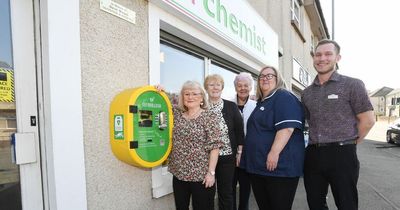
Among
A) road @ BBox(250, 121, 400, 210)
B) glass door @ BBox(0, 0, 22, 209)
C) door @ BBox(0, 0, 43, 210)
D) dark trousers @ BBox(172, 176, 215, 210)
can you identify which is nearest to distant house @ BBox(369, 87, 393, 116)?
road @ BBox(250, 121, 400, 210)

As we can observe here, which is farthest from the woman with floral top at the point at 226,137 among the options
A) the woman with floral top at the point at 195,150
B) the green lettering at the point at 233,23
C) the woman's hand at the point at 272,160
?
the green lettering at the point at 233,23

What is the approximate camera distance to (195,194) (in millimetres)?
2549

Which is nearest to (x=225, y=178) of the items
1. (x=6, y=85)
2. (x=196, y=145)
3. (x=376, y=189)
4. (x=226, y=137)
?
(x=226, y=137)

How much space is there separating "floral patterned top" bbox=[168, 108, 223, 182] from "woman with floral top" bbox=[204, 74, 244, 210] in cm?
39

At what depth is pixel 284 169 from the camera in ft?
8.34

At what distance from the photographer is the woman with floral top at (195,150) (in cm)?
249

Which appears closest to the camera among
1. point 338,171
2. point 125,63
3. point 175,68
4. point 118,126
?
point 118,126

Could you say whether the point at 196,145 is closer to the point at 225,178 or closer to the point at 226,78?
the point at 225,178

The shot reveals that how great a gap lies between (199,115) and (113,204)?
1.02 metres

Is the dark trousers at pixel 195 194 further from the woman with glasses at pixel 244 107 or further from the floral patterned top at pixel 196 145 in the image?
the woman with glasses at pixel 244 107

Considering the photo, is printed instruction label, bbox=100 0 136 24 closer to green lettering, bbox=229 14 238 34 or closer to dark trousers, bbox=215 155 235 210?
dark trousers, bbox=215 155 235 210

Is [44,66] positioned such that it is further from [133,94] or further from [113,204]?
[113,204]

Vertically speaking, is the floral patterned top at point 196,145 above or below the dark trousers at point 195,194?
above

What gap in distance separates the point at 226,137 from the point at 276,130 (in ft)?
1.82
